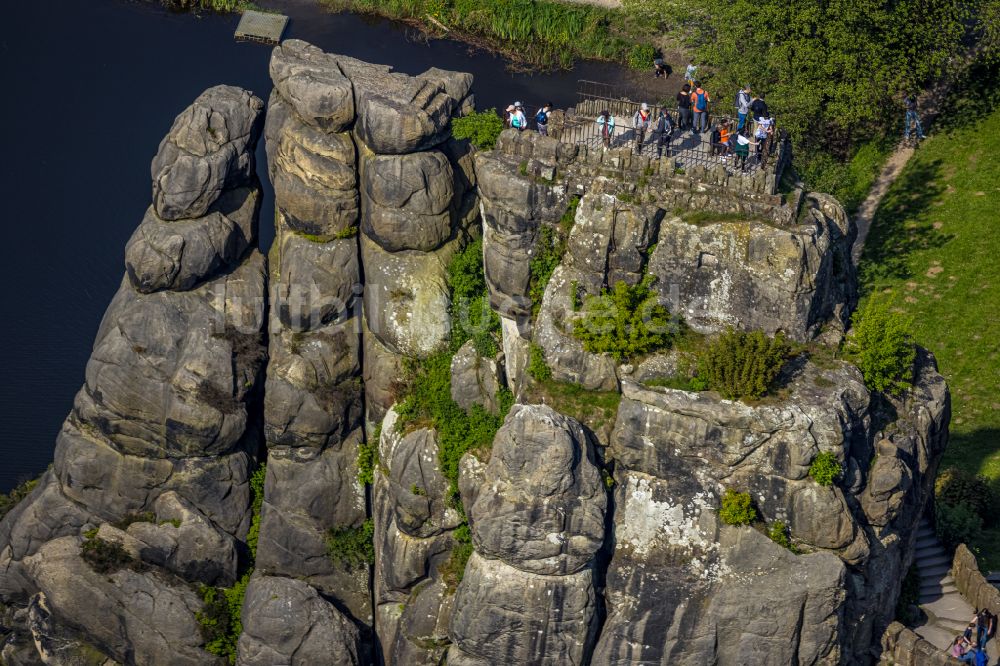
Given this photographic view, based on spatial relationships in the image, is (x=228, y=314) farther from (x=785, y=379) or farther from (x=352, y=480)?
(x=785, y=379)

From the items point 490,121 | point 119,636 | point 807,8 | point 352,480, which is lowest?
point 119,636

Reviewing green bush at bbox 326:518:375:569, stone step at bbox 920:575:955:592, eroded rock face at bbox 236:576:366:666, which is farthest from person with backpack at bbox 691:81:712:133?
eroded rock face at bbox 236:576:366:666

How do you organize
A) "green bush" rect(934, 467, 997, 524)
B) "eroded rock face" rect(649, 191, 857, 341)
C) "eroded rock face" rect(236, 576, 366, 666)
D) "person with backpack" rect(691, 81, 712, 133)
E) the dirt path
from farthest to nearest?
the dirt path, "green bush" rect(934, 467, 997, 524), "eroded rock face" rect(236, 576, 366, 666), "person with backpack" rect(691, 81, 712, 133), "eroded rock face" rect(649, 191, 857, 341)

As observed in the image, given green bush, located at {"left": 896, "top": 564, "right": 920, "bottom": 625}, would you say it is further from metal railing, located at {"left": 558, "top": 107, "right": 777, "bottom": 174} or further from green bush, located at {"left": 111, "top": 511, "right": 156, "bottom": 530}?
green bush, located at {"left": 111, "top": 511, "right": 156, "bottom": 530}

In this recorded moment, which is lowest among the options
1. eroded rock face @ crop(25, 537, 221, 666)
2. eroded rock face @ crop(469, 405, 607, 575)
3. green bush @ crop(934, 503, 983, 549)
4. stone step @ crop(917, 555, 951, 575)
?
eroded rock face @ crop(25, 537, 221, 666)

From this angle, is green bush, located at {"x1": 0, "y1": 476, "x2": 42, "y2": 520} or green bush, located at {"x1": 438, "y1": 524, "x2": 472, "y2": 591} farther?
green bush, located at {"x1": 0, "y1": 476, "x2": 42, "y2": 520}

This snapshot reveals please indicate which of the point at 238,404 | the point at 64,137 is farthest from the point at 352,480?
the point at 64,137

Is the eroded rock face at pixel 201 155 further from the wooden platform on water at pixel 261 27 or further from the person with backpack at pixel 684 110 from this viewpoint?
the wooden platform on water at pixel 261 27
